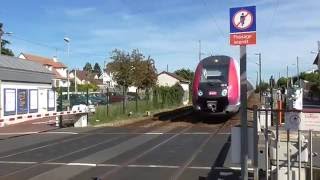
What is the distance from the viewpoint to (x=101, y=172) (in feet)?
43.5

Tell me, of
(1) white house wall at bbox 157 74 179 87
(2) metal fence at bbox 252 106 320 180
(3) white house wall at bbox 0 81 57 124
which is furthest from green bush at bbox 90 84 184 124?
(1) white house wall at bbox 157 74 179 87

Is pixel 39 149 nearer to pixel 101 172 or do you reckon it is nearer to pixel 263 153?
pixel 101 172

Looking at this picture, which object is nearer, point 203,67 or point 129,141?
point 129,141

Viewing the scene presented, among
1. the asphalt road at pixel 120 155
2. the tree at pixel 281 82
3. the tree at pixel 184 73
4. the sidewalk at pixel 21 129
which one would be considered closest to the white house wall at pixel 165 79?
the tree at pixel 184 73

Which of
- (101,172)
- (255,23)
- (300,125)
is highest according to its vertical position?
(255,23)

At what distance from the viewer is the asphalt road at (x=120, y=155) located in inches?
514

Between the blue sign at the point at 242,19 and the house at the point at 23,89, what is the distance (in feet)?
83.2

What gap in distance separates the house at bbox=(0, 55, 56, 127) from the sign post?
2521 centimetres

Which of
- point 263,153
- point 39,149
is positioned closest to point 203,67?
point 39,149

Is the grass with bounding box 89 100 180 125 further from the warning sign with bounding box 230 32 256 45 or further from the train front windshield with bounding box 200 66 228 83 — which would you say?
the warning sign with bounding box 230 32 256 45

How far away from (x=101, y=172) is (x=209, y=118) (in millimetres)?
21094

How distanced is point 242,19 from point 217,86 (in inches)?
776

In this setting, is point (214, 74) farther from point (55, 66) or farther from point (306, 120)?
point (55, 66)

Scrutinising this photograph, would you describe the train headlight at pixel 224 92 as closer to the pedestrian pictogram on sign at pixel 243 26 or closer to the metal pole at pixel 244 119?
the metal pole at pixel 244 119
